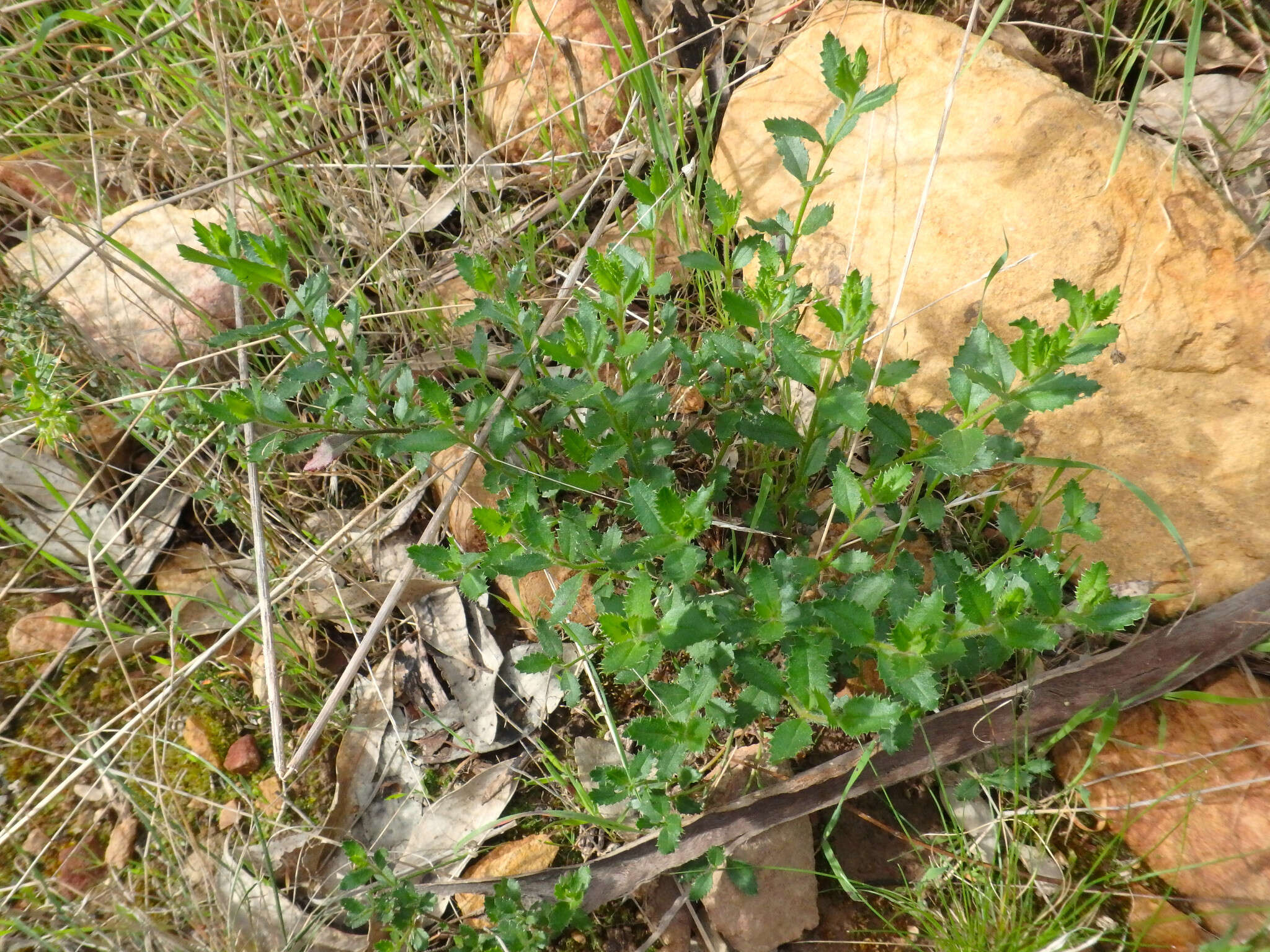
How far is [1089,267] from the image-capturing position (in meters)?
2.20

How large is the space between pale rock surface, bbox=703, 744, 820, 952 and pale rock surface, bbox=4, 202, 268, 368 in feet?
7.18

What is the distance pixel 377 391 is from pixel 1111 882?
6.47 feet

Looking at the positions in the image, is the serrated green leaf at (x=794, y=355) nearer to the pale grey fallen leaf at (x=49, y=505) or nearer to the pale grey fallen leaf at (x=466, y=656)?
the pale grey fallen leaf at (x=466, y=656)

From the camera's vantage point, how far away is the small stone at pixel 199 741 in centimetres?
239

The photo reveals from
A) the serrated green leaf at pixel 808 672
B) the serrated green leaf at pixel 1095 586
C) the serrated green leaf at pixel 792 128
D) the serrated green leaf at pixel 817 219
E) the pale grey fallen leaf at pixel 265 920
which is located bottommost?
the pale grey fallen leaf at pixel 265 920

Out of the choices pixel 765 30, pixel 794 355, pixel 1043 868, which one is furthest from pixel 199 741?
pixel 765 30

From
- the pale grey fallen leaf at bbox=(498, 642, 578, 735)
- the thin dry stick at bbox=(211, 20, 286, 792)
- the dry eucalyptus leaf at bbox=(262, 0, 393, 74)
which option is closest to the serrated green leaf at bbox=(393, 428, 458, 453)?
the thin dry stick at bbox=(211, 20, 286, 792)

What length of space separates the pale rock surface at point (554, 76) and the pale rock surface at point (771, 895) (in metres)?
2.13

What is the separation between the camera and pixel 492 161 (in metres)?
2.99

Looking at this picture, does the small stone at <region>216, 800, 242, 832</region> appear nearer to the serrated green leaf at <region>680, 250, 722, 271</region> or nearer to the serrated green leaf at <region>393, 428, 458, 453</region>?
the serrated green leaf at <region>393, 428, 458, 453</region>

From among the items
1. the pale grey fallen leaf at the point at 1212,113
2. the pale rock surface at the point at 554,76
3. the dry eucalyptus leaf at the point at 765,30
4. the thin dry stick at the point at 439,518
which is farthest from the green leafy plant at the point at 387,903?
the pale grey fallen leaf at the point at 1212,113

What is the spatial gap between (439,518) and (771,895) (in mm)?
1216

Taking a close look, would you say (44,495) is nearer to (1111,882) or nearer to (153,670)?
(153,670)

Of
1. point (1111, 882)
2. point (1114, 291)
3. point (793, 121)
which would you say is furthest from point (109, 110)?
point (1111, 882)
